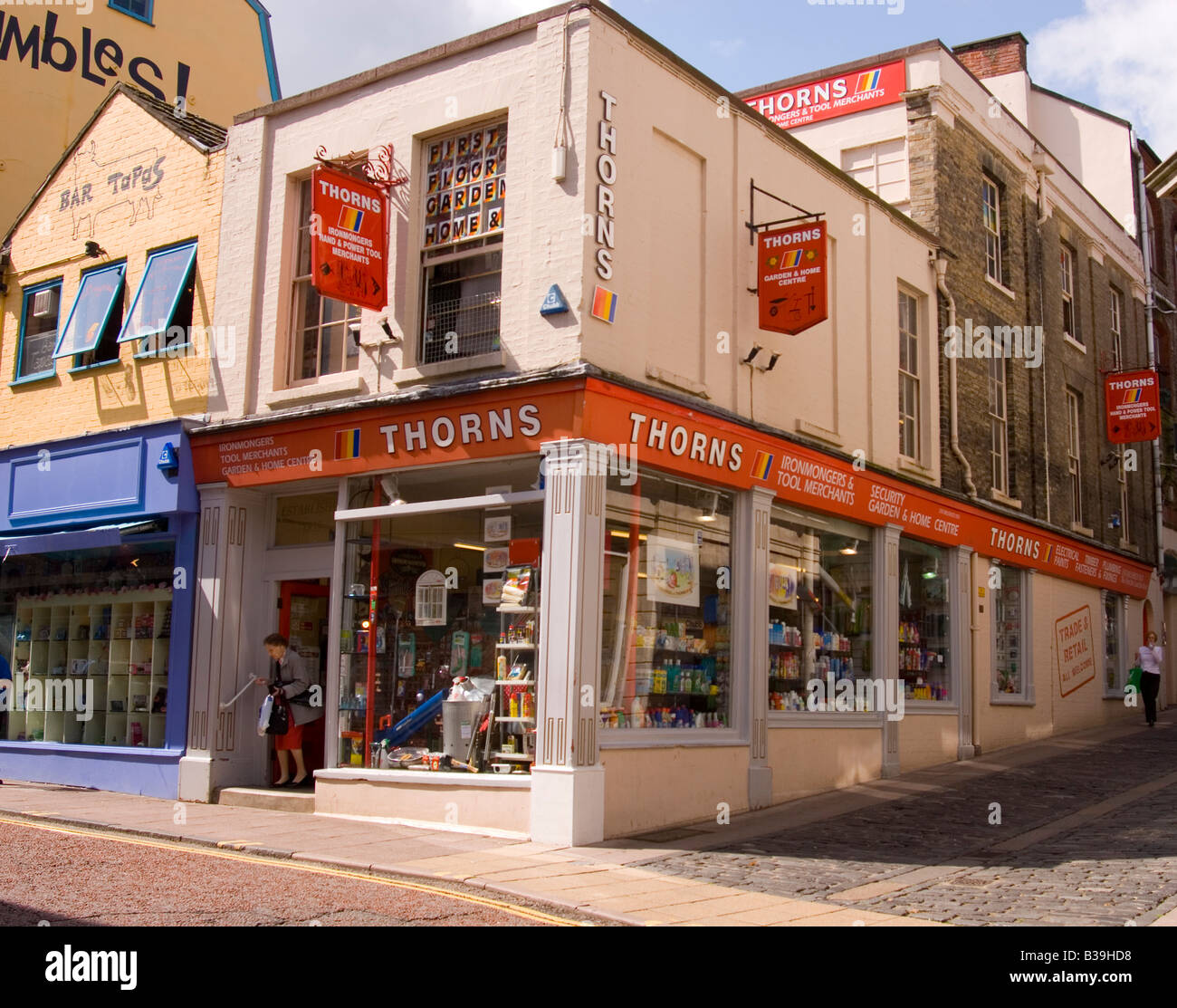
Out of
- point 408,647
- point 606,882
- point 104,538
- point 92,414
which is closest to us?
point 606,882

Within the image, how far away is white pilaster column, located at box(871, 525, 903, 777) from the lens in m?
15.2

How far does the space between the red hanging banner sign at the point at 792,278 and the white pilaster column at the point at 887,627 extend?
3911mm

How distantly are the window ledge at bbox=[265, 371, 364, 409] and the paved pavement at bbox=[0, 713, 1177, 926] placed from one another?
432 cm

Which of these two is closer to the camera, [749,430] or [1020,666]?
[749,430]

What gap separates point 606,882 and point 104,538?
8.46m

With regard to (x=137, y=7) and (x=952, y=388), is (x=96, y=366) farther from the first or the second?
(x=952, y=388)

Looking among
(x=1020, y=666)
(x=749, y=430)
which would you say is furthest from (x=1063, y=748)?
(x=749, y=430)

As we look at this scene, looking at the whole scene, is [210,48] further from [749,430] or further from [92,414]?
[749,430]

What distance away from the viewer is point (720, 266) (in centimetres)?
1284

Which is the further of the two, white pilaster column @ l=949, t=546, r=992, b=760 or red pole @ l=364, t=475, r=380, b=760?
white pilaster column @ l=949, t=546, r=992, b=760

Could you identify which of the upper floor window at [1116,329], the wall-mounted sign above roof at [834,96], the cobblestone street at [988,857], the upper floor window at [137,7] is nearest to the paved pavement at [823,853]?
the cobblestone street at [988,857]

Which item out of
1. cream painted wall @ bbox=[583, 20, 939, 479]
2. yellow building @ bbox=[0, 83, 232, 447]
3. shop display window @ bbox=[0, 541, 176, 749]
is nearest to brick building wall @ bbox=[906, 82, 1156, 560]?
cream painted wall @ bbox=[583, 20, 939, 479]

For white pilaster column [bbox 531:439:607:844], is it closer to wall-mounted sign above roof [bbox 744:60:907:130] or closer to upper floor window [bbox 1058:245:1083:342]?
wall-mounted sign above roof [bbox 744:60:907:130]
